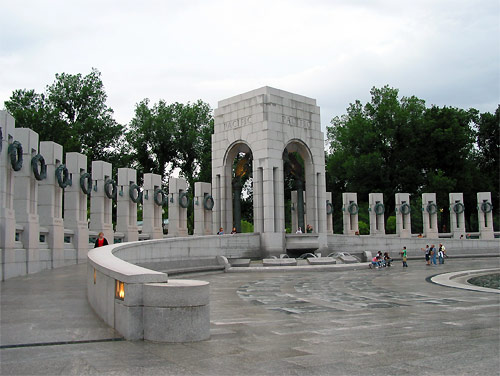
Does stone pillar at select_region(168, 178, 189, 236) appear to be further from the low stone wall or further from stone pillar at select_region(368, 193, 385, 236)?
stone pillar at select_region(368, 193, 385, 236)

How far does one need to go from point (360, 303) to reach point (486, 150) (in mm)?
59400

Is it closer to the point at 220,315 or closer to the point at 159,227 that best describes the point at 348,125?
the point at 159,227

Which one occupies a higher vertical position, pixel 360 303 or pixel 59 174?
pixel 59 174

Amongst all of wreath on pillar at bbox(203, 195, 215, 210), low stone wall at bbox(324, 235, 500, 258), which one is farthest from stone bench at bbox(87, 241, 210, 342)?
low stone wall at bbox(324, 235, 500, 258)

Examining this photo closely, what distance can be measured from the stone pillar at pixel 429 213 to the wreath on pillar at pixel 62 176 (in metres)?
32.3

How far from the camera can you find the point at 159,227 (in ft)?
104

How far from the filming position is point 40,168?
20.1m

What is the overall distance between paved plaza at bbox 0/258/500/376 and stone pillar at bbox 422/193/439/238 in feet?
103

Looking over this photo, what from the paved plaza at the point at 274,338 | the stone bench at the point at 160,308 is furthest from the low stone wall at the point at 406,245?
the stone bench at the point at 160,308

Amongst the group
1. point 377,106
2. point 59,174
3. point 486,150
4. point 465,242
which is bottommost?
point 465,242

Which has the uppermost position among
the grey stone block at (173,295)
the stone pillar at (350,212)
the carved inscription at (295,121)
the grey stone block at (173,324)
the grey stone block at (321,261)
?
the carved inscription at (295,121)

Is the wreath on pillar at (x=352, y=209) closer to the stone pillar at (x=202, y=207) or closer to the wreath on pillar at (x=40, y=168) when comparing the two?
the stone pillar at (x=202, y=207)

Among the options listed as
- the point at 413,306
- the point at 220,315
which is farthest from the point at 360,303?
the point at 220,315

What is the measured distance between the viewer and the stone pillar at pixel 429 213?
4491cm
